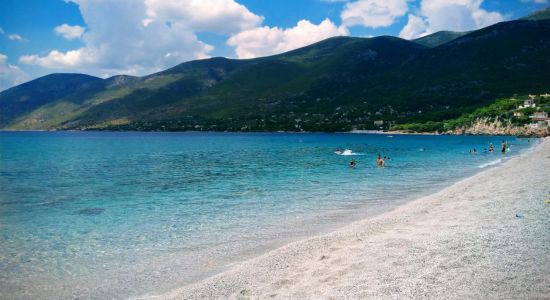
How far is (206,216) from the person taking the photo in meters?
24.4

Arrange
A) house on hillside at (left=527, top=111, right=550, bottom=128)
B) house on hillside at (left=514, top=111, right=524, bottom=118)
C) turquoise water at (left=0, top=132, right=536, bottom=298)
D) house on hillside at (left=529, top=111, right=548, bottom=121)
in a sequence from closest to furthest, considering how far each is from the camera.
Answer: turquoise water at (left=0, top=132, right=536, bottom=298) < house on hillside at (left=527, top=111, right=550, bottom=128) < house on hillside at (left=529, top=111, right=548, bottom=121) < house on hillside at (left=514, top=111, right=524, bottom=118)

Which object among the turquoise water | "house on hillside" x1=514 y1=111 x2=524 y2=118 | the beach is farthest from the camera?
"house on hillside" x1=514 y1=111 x2=524 y2=118

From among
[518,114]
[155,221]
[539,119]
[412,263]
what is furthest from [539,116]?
[412,263]

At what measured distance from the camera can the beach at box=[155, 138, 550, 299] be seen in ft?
34.1

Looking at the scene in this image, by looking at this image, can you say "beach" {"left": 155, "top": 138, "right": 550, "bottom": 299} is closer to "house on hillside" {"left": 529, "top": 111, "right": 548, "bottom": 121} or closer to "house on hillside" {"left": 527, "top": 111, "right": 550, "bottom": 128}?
"house on hillside" {"left": 527, "top": 111, "right": 550, "bottom": 128}

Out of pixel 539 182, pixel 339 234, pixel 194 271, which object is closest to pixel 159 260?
pixel 194 271

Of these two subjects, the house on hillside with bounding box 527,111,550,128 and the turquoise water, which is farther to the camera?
the house on hillside with bounding box 527,111,550,128

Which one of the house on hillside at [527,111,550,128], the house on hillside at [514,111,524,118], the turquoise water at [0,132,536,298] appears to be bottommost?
the turquoise water at [0,132,536,298]

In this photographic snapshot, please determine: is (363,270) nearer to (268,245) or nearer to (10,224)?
(268,245)

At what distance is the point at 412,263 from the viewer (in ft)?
40.9

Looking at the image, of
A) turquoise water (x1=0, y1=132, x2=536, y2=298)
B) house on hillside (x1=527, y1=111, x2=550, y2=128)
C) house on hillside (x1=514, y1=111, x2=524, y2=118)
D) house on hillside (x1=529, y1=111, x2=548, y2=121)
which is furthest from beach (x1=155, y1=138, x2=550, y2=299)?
house on hillside (x1=514, y1=111, x2=524, y2=118)

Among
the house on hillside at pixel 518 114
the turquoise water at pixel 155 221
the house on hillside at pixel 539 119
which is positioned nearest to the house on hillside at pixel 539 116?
the house on hillside at pixel 539 119

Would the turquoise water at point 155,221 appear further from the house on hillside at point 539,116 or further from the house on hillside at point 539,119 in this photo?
the house on hillside at point 539,116

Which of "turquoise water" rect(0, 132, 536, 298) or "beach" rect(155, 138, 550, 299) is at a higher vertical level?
"beach" rect(155, 138, 550, 299)
